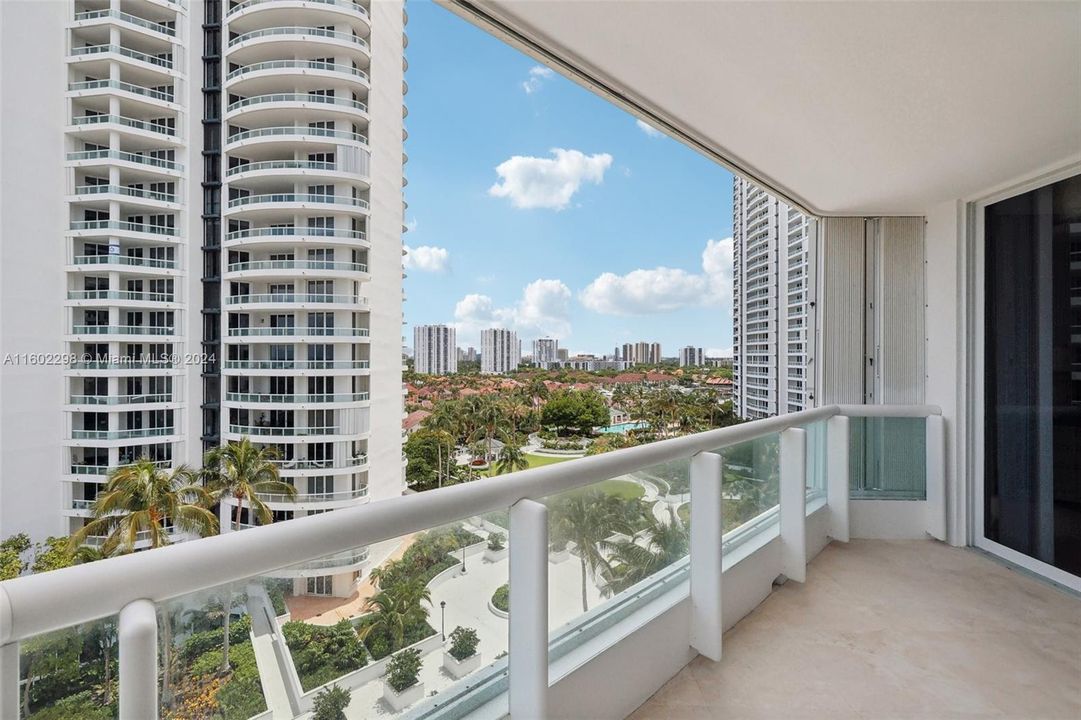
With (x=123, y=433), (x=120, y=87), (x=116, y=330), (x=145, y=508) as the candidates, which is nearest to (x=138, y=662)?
(x=145, y=508)

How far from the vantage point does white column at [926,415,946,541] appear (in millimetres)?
3324

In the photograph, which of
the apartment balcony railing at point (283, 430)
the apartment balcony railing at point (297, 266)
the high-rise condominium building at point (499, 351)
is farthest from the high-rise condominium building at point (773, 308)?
the apartment balcony railing at point (283, 430)

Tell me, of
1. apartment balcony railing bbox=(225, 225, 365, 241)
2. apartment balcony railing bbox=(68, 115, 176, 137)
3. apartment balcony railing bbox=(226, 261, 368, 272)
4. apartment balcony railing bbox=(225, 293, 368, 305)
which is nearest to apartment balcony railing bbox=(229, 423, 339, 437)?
apartment balcony railing bbox=(225, 293, 368, 305)

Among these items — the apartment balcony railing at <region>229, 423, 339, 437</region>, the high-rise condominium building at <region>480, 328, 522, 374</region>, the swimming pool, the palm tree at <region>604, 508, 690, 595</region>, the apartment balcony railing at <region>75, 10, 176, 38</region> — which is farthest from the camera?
the high-rise condominium building at <region>480, 328, 522, 374</region>

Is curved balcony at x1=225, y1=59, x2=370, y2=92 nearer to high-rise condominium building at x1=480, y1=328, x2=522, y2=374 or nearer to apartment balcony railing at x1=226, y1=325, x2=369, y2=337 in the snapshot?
apartment balcony railing at x1=226, y1=325, x2=369, y2=337

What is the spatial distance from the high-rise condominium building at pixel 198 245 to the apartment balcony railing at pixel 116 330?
0.04 m

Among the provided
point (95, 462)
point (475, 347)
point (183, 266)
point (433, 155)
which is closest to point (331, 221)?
point (183, 266)

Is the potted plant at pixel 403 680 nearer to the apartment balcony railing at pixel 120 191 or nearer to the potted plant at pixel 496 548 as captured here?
the potted plant at pixel 496 548

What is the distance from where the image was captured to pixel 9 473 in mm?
9586

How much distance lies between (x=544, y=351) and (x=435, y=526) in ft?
55.2

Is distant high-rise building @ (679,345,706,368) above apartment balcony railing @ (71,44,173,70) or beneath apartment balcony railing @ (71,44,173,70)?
beneath

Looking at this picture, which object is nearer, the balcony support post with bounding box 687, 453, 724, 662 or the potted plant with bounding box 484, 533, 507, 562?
the potted plant with bounding box 484, 533, 507, 562

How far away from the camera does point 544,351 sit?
1786 cm

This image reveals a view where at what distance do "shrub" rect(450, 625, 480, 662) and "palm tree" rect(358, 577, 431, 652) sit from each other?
12 cm
